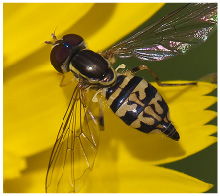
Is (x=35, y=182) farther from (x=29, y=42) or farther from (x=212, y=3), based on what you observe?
(x=212, y=3)

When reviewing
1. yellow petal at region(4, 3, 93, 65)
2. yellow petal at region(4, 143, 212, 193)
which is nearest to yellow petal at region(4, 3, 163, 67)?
yellow petal at region(4, 3, 93, 65)

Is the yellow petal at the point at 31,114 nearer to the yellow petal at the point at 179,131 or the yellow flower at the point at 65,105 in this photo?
the yellow flower at the point at 65,105

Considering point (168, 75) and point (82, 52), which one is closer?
point (82, 52)

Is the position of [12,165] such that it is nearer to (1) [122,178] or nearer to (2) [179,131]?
(1) [122,178]

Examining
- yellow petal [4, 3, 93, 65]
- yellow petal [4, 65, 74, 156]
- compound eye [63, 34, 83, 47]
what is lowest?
yellow petal [4, 65, 74, 156]

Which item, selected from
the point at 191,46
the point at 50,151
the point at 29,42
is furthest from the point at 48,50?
the point at 191,46

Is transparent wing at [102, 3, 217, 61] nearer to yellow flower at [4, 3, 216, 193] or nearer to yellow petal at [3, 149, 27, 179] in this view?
yellow flower at [4, 3, 216, 193]

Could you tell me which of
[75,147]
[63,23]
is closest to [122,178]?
[75,147]
